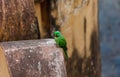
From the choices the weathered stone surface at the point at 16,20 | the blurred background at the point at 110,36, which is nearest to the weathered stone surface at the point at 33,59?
the weathered stone surface at the point at 16,20

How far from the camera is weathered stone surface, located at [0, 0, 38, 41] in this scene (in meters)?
2.32

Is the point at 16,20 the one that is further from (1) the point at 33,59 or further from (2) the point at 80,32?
(2) the point at 80,32

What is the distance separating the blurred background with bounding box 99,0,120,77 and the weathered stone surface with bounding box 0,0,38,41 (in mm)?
1103

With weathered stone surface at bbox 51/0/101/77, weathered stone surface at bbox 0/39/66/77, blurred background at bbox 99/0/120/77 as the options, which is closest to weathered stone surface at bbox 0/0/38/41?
weathered stone surface at bbox 0/39/66/77

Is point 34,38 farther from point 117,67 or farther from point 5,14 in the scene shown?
point 117,67

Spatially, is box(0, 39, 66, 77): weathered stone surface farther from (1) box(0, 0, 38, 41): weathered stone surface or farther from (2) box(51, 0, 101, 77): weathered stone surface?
(2) box(51, 0, 101, 77): weathered stone surface

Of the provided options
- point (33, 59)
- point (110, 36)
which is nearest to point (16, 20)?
point (33, 59)

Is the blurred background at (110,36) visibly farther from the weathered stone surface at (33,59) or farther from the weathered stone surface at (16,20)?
the weathered stone surface at (33,59)

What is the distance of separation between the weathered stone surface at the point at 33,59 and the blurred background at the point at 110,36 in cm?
131

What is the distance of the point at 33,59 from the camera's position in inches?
79.8

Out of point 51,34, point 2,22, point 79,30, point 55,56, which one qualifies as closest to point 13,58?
point 55,56

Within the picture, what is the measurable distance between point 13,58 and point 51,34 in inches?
38.7

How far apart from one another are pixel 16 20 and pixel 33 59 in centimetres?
43

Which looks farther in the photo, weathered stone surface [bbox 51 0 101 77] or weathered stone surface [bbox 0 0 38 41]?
weathered stone surface [bbox 51 0 101 77]
